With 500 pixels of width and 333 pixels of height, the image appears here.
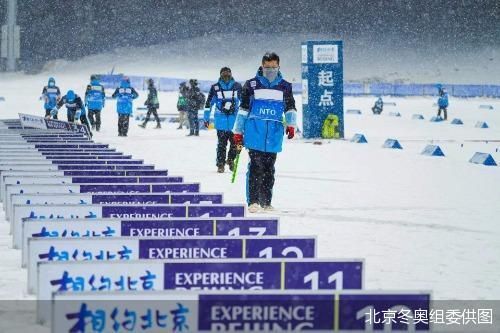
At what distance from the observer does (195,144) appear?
2272cm

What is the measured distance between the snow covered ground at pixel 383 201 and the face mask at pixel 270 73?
1421 mm

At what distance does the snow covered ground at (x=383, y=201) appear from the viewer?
23.0ft

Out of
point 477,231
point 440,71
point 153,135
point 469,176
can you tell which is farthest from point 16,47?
point 477,231

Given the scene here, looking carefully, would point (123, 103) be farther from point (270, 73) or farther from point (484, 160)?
point (270, 73)

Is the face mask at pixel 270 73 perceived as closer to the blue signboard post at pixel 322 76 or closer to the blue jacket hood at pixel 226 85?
the blue jacket hood at pixel 226 85

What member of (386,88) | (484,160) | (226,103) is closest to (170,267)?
(226,103)

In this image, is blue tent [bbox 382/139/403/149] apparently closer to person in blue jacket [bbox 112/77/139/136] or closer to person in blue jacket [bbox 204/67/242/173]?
person in blue jacket [bbox 112/77/139/136]

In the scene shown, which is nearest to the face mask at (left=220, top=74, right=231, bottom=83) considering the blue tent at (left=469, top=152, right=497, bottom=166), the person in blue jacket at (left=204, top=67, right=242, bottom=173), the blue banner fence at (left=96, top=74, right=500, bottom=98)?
the person in blue jacket at (left=204, top=67, right=242, bottom=173)

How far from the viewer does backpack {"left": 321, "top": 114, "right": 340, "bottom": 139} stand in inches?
971

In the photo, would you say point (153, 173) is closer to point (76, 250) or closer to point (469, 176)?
point (76, 250)

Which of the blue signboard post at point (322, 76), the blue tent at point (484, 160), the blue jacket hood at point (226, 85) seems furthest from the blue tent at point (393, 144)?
the blue jacket hood at point (226, 85)

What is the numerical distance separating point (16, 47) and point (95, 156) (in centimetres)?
6286

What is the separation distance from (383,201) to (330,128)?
13.1m

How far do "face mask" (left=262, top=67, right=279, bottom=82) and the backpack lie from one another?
14.7 meters
